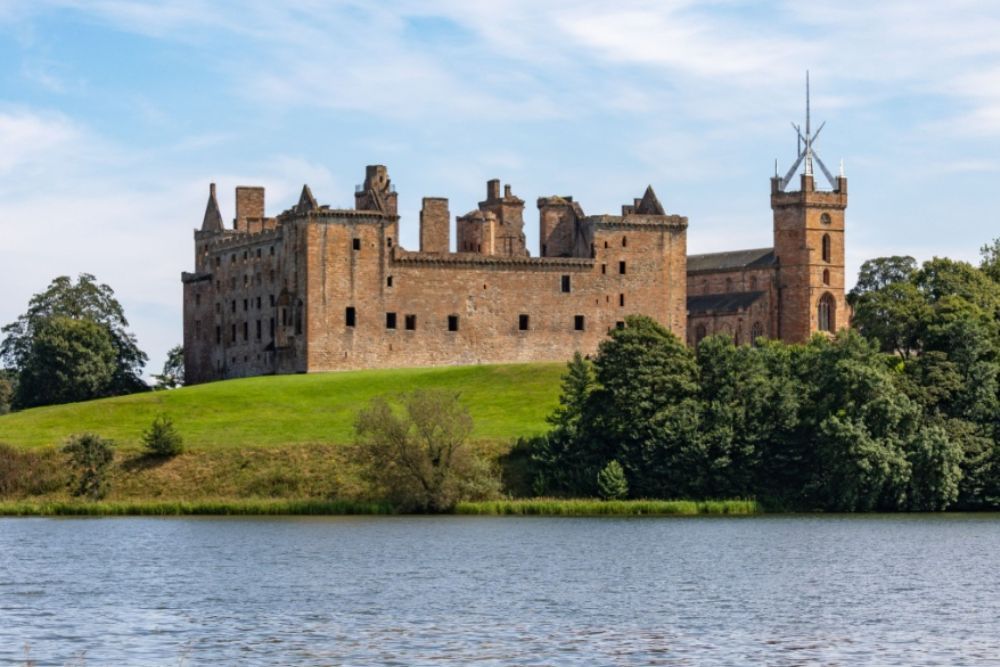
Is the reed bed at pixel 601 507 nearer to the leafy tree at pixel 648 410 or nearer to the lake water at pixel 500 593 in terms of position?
the leafy tree at pixel 648 410

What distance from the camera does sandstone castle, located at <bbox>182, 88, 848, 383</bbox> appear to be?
98.1m

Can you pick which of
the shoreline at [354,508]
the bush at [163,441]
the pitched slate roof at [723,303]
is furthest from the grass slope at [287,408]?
the pitched slate roof at [723,303]

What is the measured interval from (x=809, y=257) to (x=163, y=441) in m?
58.8

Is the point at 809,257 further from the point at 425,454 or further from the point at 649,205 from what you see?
the point at 425,454

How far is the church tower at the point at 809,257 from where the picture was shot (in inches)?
4742

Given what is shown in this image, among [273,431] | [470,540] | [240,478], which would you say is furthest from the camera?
[273,431]

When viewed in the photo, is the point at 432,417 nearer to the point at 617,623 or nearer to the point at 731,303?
the point at 617,623

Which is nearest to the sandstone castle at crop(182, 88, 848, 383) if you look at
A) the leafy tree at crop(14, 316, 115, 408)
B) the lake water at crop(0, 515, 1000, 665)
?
the leafy tree at crop(14, 316, 115, 408)

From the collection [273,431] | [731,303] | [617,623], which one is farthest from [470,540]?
[731,303]

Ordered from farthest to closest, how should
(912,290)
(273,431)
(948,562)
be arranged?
(912,290) < (273,431) < (948,562)

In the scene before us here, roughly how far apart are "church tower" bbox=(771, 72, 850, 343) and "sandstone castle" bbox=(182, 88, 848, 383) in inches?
608

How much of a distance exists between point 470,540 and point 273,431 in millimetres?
26059

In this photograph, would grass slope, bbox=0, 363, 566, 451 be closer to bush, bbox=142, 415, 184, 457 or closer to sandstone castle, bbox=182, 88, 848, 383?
bush, bbox=142, 415, 184, 457

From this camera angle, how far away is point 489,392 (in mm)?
88000
